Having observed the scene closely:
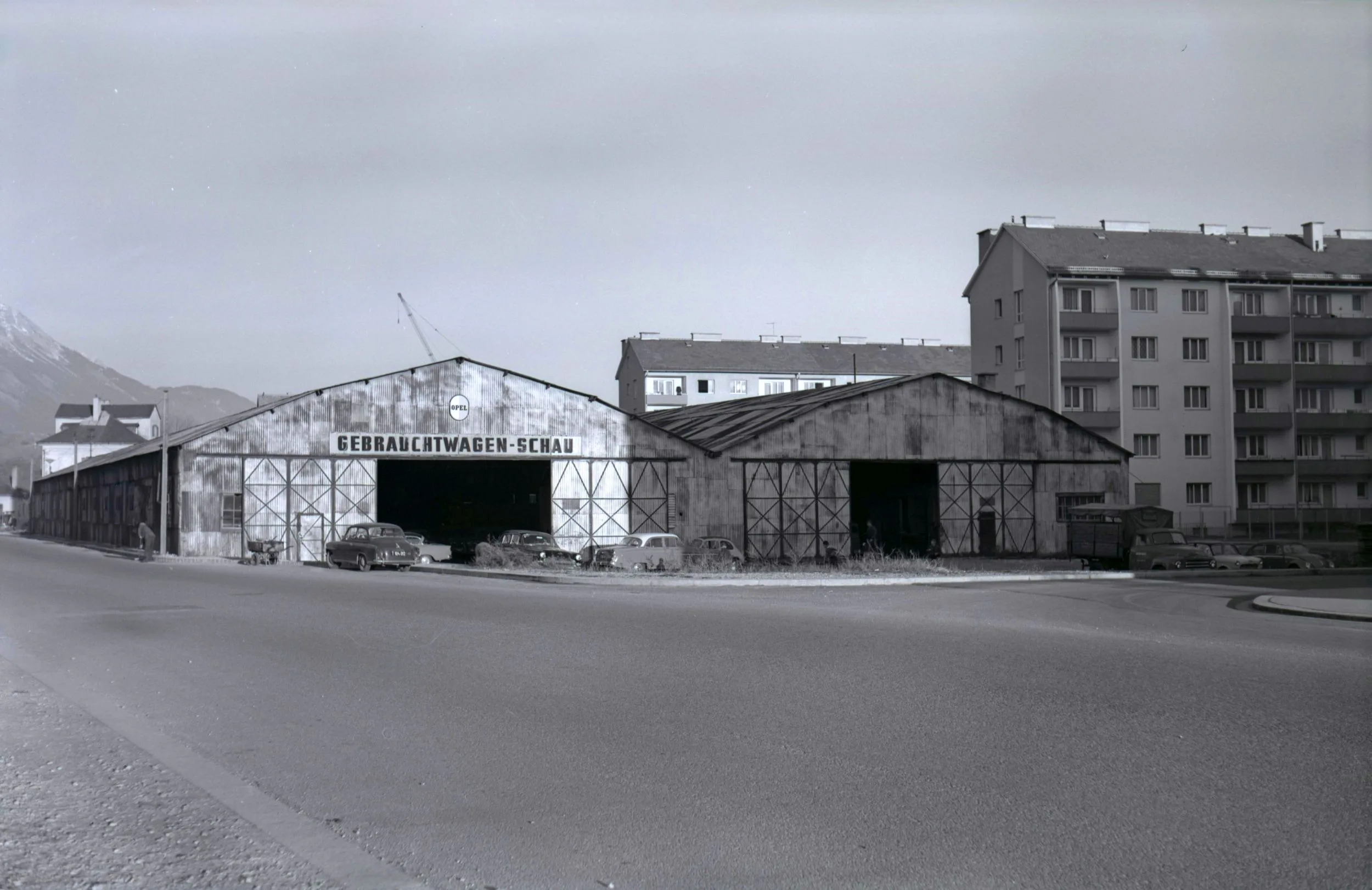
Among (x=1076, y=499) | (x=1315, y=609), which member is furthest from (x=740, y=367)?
(x=1315, y=609)

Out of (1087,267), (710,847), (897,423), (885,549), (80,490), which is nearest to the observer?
(710,847)

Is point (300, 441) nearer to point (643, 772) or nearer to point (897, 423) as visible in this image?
point (897, 423)

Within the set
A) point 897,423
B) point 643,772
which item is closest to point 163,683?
point 643,772

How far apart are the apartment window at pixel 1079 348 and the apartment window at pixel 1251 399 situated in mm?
8933

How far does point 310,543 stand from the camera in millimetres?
42188

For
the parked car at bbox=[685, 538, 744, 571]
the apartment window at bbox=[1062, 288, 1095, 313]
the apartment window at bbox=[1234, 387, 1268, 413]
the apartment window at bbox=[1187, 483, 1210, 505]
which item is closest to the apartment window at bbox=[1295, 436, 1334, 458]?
the apartment window at bbox=[1234, 387, 1268, 413]

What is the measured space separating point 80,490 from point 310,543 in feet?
114

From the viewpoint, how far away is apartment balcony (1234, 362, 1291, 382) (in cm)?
6594

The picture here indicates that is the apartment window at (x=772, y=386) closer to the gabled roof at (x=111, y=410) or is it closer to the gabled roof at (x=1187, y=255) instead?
the gabled roof at (x=1187, y=255)

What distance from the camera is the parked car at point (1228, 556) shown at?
36.9 metres

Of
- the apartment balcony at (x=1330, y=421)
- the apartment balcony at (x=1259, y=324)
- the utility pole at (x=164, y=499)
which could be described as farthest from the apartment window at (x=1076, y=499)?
the utility pole at (x=164, y=499)

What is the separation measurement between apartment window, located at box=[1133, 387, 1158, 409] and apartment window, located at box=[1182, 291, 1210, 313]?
17.2 feet

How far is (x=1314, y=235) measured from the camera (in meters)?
72.1

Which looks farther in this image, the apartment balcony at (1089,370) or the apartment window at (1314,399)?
the apartment window at (1314,399)
